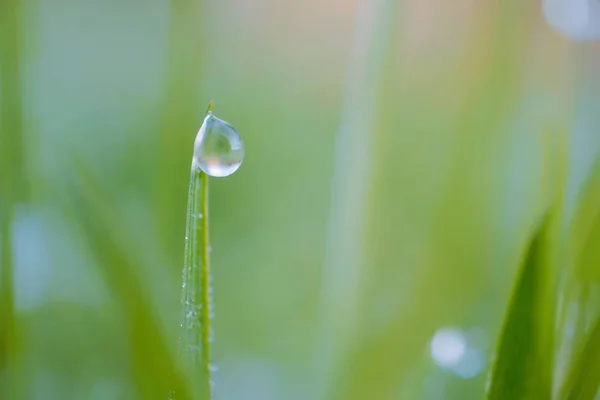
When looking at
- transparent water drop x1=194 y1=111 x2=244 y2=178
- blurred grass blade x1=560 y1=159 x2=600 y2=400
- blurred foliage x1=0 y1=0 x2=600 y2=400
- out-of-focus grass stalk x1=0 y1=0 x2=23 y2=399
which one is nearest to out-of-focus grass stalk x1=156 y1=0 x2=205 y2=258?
blurred foliage x1=0 y1=0 x2=600 y2=400

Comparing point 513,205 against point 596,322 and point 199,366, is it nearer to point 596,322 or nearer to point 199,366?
→ point 596,322

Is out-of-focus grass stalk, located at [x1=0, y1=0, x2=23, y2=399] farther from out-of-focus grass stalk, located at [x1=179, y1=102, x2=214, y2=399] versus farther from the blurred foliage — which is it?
out-of-focus grass stalk, located at [x1=179, y1=102, x2=214, y2=399]

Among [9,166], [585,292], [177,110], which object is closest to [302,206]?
[177,110]

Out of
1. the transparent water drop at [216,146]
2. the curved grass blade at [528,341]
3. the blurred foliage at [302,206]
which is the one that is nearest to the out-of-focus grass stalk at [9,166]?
the blurred foliage at [302,206]

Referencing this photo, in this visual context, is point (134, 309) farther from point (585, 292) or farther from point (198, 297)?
point (585, 292)

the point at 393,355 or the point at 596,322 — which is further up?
the point at 596,322

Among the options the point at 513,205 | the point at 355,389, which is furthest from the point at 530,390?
the point at 513,205

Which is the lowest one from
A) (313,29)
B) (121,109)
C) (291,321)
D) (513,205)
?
(291,321)
